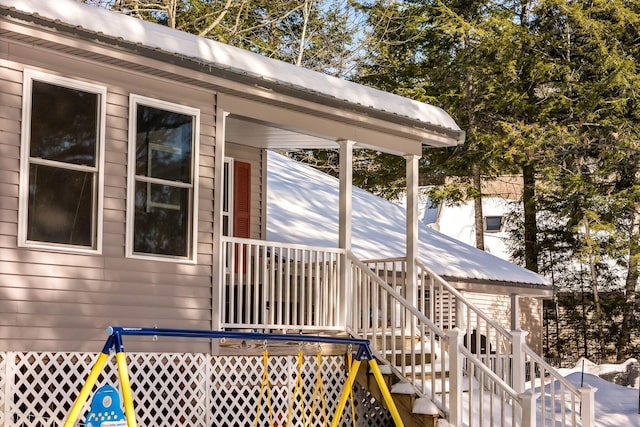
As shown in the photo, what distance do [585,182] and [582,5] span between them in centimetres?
546

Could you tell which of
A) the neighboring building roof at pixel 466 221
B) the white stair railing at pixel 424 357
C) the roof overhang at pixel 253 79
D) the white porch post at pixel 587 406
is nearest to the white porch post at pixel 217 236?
the roof overhang at pixel 253 79

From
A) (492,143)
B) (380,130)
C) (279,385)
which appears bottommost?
(279,385)

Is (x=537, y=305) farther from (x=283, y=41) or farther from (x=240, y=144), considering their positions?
(x=240, y=144)

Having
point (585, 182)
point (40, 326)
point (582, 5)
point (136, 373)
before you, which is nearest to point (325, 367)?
point (136, 373)

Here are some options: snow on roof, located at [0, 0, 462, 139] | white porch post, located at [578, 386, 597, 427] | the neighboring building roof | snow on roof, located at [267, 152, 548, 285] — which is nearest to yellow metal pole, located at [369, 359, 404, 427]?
white porch post, located at [578, 386, 597, 427]

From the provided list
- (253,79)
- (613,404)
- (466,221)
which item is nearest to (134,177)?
(253,79)

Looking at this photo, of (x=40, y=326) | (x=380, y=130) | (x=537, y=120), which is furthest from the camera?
(x=537, y=120)

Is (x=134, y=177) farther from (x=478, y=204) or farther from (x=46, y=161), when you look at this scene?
(x=478, y=204)

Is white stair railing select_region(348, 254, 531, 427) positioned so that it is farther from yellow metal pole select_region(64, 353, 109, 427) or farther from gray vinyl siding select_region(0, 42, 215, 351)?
yellow metal pole select_region(64, 353, 109, 427)

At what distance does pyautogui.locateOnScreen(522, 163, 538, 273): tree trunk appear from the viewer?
30.3m

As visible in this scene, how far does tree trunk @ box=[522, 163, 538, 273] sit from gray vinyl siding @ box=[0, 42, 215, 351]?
2087 cm

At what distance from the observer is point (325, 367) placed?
12055 mm

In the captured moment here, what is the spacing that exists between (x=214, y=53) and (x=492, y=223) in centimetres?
2923

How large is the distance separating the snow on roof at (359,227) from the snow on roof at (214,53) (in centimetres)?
383
